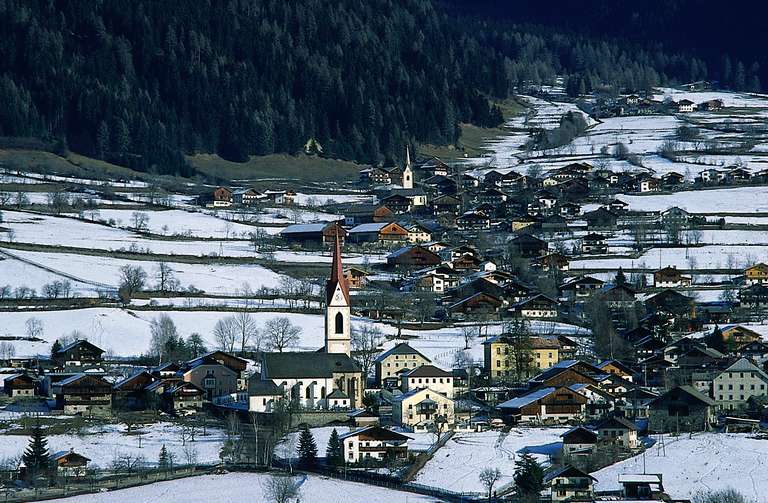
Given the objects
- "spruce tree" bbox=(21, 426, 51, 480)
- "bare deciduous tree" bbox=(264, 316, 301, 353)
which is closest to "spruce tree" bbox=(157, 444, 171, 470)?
"spruce tree" bbox=(21, 426, 51, 480)

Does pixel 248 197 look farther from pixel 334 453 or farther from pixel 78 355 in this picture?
pixel 334 453

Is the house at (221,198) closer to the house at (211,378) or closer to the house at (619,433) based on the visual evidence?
the house at (211,378)

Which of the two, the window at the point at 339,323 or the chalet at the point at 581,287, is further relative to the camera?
the chalet at the point at 581,287

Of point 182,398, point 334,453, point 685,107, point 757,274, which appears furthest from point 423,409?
point 685,107

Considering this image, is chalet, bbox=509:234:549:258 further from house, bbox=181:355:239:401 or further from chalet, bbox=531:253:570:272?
house, bbox=181:355:239:401

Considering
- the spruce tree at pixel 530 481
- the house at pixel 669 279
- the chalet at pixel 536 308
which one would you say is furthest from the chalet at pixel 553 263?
the spruce tree at pixel 530 481

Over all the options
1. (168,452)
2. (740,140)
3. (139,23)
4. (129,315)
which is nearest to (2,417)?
(168,452)
